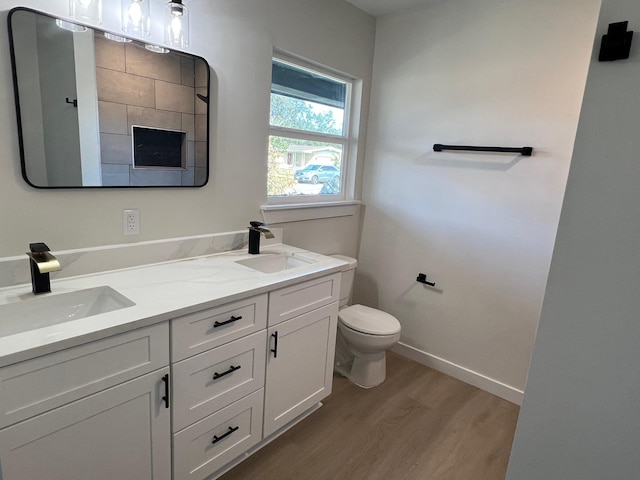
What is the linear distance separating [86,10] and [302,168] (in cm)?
143

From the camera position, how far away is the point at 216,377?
1505 millimetres

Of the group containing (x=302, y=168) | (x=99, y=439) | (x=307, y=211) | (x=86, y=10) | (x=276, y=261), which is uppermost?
(x=86, y=10)

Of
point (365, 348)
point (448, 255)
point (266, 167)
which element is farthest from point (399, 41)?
point (365, 348)

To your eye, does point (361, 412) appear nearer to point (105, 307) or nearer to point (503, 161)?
point (105, 307)

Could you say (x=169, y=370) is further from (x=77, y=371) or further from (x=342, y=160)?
(x=342, y=160)

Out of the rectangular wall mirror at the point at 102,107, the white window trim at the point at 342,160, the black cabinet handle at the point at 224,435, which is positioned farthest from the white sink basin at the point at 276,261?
the black cabinet handle at the point at 224,435

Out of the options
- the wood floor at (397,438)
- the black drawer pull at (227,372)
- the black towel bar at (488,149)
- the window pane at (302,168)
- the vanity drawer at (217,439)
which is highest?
the black towel bar at (488,149)

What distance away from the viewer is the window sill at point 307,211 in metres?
2.31

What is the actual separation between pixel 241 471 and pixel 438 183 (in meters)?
2.03

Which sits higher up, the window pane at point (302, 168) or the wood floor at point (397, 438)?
the window pane at point (302, 168)

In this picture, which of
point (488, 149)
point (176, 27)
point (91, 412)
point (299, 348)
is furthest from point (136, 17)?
point (488, 149)

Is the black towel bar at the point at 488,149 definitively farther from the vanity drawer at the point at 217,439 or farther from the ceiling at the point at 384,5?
the vanity drawer at the point at 217,439

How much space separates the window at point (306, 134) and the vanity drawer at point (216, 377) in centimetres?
106

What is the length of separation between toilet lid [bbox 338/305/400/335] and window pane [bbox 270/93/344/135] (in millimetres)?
1262
